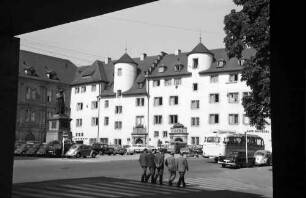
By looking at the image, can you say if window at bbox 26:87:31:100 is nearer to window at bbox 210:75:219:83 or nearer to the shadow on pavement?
window at bbox 210:75:219:83

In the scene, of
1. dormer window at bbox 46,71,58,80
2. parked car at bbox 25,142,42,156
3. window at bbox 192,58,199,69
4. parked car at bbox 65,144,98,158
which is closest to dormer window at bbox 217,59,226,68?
window at bbox 192,58,199,69

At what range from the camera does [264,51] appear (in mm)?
23969

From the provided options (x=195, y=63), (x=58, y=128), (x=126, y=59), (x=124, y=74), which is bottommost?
(x=58, y=128)

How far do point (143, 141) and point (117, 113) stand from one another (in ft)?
26.5

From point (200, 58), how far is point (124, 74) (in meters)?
14.9

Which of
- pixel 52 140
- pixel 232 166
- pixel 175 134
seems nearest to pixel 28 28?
pixel 232 166

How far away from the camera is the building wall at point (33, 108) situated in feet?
240

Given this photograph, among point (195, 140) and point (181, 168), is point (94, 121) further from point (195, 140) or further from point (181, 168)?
point (181, 168)

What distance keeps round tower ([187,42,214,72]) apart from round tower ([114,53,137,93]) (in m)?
11.8

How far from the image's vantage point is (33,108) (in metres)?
75.8

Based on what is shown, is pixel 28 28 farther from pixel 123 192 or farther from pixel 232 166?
pixel 232 166

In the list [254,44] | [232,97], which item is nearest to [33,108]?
[232,97]

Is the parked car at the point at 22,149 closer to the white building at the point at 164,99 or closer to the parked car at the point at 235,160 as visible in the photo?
the parked car at the point at 235,160

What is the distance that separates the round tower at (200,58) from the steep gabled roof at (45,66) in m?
27.6
